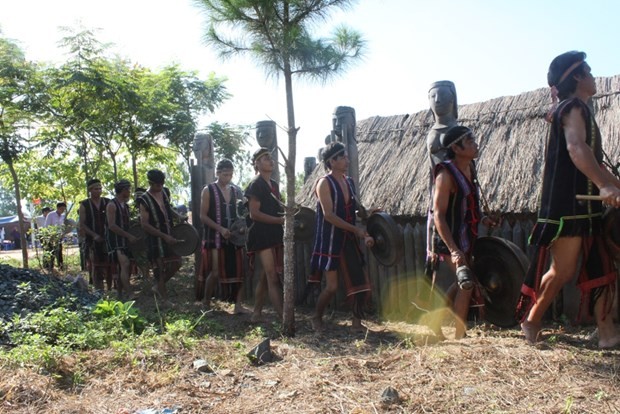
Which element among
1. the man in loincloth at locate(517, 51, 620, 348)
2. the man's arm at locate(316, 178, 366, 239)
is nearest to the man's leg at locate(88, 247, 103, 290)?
the man's arm at locate(316, 178, 366, 239)

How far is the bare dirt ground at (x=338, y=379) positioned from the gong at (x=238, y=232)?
2057mm

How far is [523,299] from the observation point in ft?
13.7

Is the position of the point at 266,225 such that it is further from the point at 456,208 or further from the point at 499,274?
the point at 499,274

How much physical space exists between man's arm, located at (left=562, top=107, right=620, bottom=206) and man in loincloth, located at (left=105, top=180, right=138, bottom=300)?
5.94 m

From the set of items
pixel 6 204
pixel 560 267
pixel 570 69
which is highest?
pixel 6 204

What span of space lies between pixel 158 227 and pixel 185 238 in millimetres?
425

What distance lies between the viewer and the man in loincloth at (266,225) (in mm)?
5977

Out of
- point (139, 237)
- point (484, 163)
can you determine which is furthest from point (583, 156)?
point (139, 237)

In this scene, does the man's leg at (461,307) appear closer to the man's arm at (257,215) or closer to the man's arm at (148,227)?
the man's arm at (257,215)

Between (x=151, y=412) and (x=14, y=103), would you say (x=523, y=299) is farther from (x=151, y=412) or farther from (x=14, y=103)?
(x=14, y=103)

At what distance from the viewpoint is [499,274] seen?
14.7 ft

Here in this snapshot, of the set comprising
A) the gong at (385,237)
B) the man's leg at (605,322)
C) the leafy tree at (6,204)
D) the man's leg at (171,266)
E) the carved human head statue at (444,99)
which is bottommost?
the man's leg at (605,322)

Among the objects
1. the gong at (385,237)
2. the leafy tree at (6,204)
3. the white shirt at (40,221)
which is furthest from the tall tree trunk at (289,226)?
the leafy tree at (6,204)

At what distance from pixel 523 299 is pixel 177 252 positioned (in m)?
4.84
